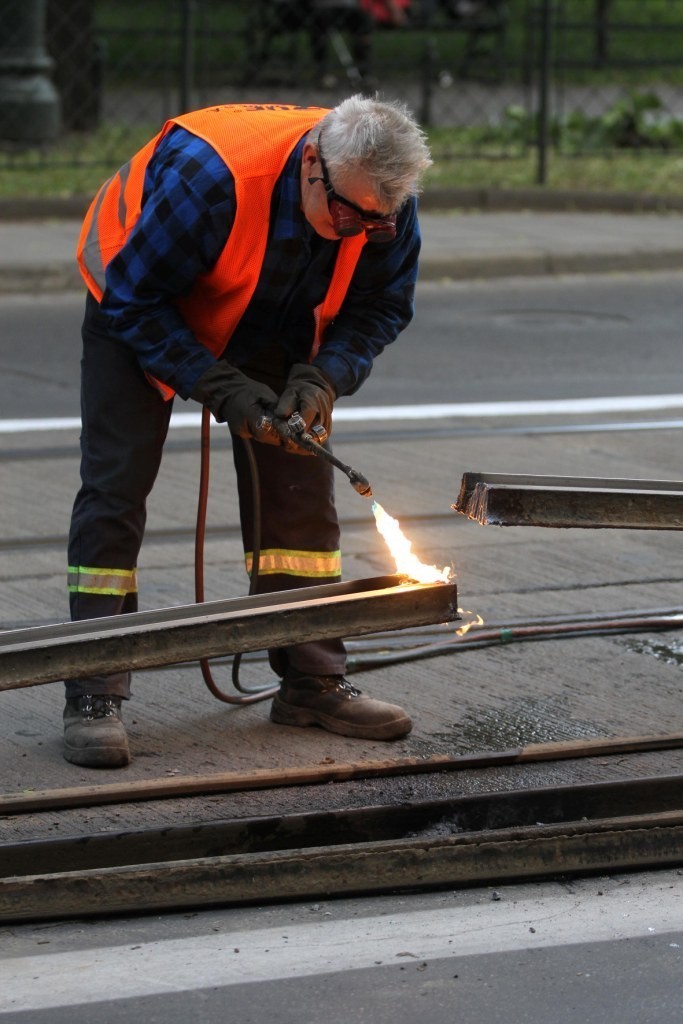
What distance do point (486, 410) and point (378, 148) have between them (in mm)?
4354

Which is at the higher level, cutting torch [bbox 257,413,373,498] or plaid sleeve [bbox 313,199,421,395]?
plaid sleeve [bbox 313,199,421,395]

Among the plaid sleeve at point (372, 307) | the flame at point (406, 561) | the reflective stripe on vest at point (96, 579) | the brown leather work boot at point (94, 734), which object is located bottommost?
the brown leather work boot at point (94, 734)

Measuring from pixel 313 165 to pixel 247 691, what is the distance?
4.82 ft

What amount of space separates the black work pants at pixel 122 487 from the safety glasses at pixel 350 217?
64 centimetres

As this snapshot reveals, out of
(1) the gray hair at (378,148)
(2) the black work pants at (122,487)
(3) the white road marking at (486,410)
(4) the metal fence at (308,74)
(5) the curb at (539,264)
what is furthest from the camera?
(4) the metal fence at (308,74)

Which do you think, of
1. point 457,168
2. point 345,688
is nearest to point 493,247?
point 457,168

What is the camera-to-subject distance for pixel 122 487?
4230mm

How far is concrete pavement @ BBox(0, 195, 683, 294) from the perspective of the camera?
11.1 metres

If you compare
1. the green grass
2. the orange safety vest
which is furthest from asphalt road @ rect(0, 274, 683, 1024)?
the green grass

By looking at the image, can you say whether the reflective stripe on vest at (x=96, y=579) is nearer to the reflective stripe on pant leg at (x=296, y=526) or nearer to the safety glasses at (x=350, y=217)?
the reflective stripe on pant leg at (x=296, y=526)

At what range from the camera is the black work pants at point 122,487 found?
4215 mm

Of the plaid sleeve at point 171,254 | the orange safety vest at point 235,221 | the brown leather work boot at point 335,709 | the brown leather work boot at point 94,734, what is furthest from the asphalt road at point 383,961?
the orange safety vest at point 235,221

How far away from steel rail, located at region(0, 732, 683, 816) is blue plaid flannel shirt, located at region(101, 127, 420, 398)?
35.8 inches

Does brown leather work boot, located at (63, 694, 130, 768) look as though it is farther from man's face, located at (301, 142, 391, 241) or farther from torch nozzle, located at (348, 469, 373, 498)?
man's face, located at (301, 142, 391, 241)
